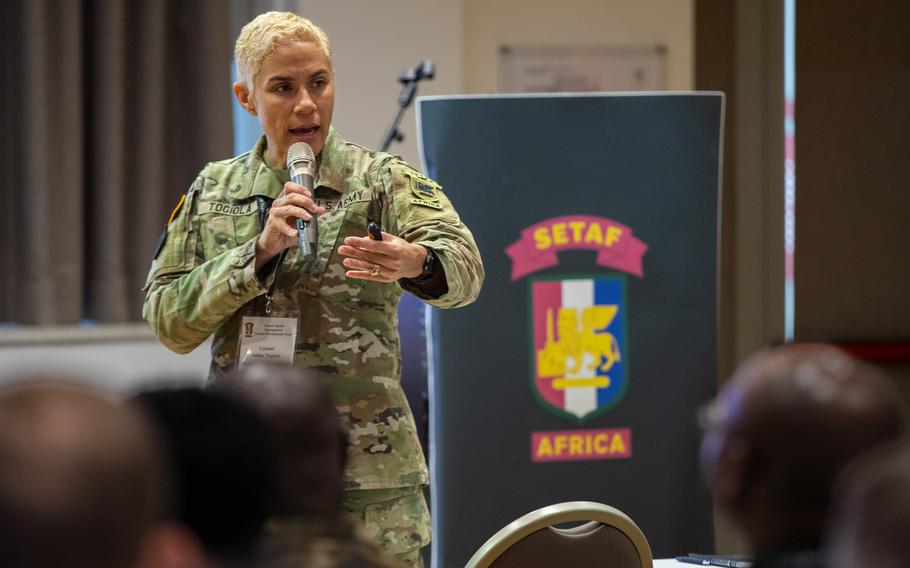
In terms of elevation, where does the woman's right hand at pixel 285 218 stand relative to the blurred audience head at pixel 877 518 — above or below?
above

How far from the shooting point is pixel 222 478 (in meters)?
0.96

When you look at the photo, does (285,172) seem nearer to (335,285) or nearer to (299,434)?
(335,285)

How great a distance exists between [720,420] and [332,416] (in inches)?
14.8

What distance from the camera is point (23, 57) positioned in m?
4.41

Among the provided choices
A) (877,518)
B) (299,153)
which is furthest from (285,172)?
(877,518)

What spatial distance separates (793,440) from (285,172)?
4.96 ft

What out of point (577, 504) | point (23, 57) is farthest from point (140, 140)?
point (577, 504)

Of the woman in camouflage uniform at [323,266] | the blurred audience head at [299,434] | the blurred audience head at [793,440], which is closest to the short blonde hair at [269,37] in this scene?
the woman in camouflage uniform at [323,266]

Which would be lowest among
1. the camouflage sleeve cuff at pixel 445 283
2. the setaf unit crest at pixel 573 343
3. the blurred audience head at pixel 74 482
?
the setaf unit crest at pixel 573 343

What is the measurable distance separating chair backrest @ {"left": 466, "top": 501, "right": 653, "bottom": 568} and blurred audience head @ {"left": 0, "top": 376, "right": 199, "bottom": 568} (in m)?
1.10

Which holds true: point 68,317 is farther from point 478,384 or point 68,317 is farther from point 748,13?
point 748,13

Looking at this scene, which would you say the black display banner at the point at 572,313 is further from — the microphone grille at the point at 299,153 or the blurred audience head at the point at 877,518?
the blurred audience head at the point at 877,518

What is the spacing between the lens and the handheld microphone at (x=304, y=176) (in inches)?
81.0

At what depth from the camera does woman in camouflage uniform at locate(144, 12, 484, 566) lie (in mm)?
2105
